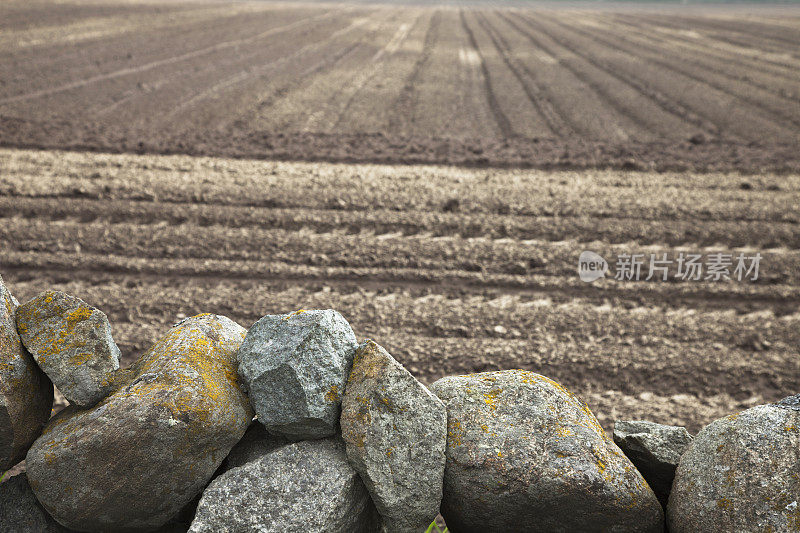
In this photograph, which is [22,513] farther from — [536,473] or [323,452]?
[536,473]

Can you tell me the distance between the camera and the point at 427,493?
2605 mm

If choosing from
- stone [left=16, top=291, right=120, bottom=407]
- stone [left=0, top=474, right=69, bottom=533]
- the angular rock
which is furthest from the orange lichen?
stone [left=0, top=474, right=69, bottom=533]

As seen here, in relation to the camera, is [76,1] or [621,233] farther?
[76,1]

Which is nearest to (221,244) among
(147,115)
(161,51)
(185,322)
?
(185,322)

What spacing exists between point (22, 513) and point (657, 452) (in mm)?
3001

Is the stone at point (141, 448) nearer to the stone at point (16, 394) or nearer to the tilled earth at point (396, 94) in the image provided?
the stone at point (16, 394)

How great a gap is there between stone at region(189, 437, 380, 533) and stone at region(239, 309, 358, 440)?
0.13 meters

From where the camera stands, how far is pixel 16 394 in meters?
2.53

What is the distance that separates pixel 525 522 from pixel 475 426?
0.48 m

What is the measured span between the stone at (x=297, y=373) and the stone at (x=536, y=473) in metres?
0.61

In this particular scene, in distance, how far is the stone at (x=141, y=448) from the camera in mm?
2418

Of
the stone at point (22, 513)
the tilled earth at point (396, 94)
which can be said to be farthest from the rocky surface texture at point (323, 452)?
the tilled earth at point (396, 94)

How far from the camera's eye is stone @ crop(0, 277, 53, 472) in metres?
2.50

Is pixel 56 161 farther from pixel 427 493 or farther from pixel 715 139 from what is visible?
pixel 715 139
